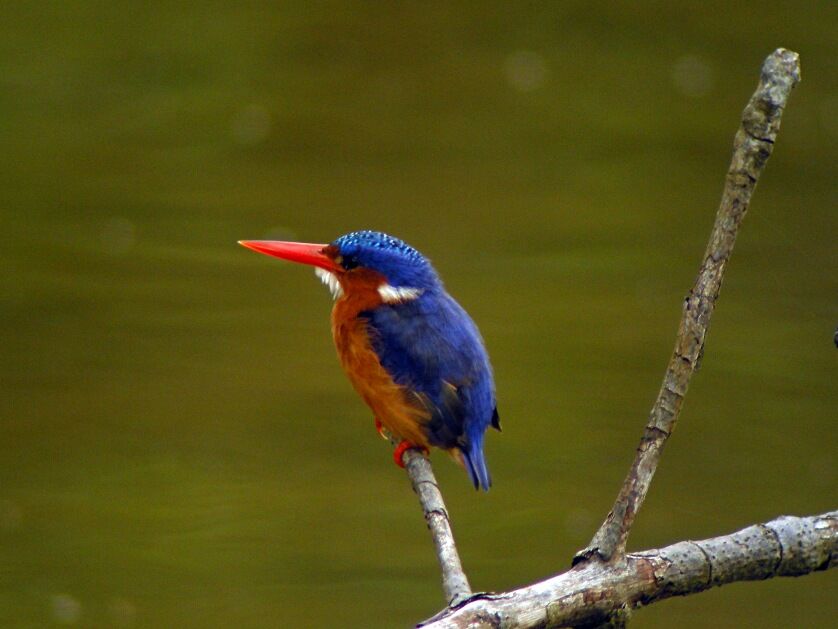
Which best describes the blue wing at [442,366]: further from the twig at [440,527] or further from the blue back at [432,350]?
the twig at [440,527]

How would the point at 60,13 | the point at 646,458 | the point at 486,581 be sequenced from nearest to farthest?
1. the point at 646,458
2. the point at 486,581
3. the point at 60,13

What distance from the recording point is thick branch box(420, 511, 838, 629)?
133 cm

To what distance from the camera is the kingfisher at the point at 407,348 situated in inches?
90.4

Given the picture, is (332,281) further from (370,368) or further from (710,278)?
(710,278)

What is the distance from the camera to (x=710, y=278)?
1.38 m

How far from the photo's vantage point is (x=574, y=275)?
4.53 meters

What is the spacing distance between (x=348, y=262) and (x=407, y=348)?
0.21 m

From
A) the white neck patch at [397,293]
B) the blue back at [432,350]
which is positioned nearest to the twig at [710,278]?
the blue back at [432,350]


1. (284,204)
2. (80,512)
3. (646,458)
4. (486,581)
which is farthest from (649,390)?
(646,458)

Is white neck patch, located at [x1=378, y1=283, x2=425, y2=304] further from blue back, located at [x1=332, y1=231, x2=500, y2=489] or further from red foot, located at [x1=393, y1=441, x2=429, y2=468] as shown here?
red foot, located at [x1=393, y1=441, x2=429, y2=468]

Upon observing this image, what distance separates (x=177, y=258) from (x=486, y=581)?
1685 mm

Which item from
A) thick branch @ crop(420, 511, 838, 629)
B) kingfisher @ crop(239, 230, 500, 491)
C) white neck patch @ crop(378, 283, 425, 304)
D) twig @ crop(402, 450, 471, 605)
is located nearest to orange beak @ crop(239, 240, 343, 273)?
kingfisher @ crop(239, 230, 500, 491)

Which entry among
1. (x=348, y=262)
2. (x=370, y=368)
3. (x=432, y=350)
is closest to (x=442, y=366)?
(x=432, y=350)

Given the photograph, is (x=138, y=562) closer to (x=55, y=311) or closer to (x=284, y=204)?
(x=55, y=311)
